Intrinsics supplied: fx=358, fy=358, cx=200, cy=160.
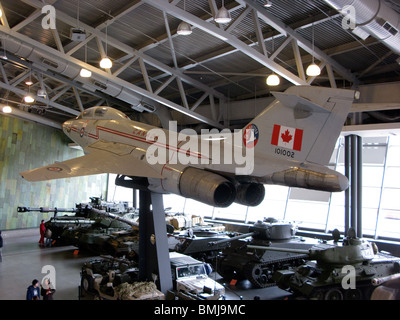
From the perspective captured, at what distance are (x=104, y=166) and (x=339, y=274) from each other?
21.0 feet

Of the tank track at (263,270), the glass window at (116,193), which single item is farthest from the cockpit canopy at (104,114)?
the glass window at (116,193)

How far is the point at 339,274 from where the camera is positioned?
9.10 m

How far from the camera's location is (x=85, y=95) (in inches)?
819

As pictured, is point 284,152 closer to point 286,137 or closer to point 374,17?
point 286,137

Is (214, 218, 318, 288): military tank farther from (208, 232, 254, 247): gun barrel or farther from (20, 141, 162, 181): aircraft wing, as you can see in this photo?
(20, 141, 162, 181): aircraft wing

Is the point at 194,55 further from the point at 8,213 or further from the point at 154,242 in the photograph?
the point at 8,213

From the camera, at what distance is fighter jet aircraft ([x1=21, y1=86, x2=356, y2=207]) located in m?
6.47

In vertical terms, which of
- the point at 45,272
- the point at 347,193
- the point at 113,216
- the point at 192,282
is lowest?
the point at 45,272

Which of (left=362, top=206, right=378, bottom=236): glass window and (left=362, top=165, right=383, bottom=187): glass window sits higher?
(left=362, top=165, right=383, bottom=187): glass window

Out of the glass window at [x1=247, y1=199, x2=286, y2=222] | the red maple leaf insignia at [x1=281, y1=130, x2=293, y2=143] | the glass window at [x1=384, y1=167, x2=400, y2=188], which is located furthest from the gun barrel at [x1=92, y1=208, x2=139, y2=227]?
the glass window at [x1=384, y1=167, x2=400, y2=188]

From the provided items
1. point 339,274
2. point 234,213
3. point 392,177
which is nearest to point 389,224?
point 392,177

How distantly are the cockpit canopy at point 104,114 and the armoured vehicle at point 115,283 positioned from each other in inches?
152

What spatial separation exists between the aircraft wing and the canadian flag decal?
2498 mm
